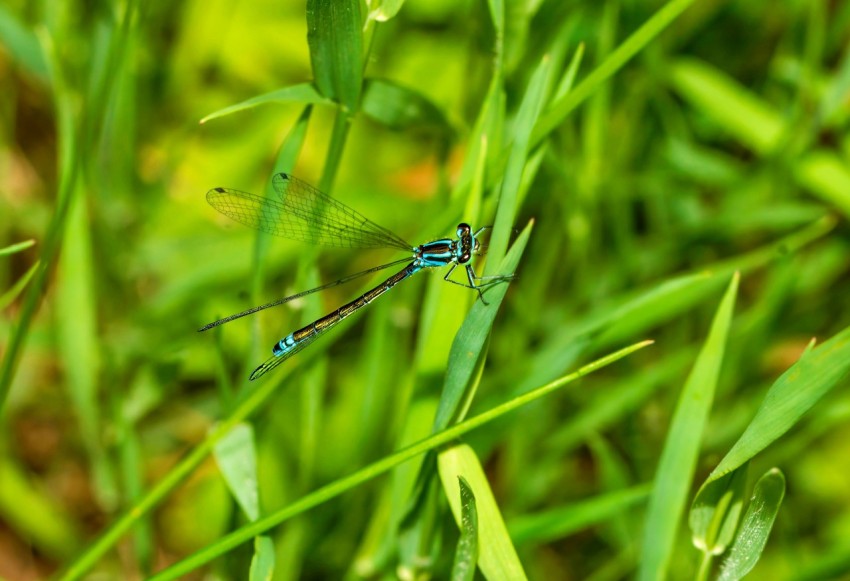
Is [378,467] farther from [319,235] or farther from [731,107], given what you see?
[731,107]

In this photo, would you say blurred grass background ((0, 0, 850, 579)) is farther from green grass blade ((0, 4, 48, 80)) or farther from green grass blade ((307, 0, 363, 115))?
green grass blade ((307, 0, 363, 115))

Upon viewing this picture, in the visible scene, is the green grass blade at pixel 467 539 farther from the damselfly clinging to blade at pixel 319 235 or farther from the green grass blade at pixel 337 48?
the green grass blade at pixel 337 48

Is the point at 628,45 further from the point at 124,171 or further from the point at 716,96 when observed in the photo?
the point at 124,171

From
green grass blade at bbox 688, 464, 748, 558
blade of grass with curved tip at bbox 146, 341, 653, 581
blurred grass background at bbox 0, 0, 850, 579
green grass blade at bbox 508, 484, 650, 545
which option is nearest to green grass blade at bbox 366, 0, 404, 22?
blurred grass background at bbox 0, 0, 850, 579

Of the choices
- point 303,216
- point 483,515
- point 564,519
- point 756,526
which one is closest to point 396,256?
Result: point 303,216

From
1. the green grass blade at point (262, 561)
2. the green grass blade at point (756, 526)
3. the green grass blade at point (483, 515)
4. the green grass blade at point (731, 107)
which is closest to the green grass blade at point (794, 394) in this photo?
the green grass blade at point (756, 526)

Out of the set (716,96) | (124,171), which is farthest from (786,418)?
(124,171)
